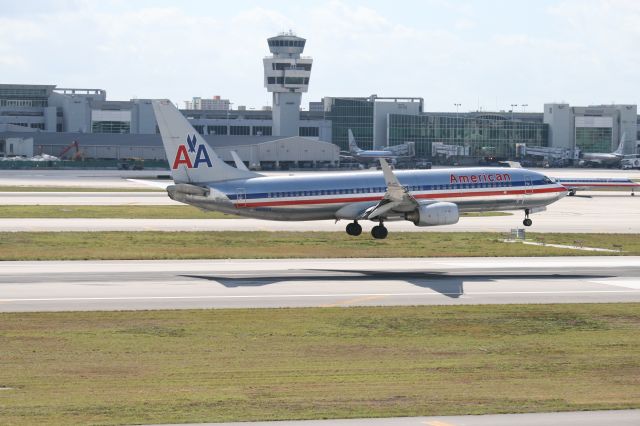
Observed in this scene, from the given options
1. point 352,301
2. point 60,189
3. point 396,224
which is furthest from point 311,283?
point 60,189

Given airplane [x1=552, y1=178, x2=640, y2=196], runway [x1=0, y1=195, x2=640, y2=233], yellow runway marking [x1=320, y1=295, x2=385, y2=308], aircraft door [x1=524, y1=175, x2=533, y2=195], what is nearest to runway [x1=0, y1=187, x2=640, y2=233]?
runway [x1=0, y1=195, x2=640, y2=233]

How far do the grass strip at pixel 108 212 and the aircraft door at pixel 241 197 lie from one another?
13660mm

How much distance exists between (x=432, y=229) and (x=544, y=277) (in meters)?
24.2

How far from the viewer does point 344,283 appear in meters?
46.8

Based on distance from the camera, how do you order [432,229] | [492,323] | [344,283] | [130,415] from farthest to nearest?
[432,229] < [344,283] < [492,323] < [130,415]

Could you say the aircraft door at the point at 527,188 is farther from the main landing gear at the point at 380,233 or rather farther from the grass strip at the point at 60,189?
the grass strip at the point at 60,189

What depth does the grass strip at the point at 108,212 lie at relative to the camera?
82500 mm

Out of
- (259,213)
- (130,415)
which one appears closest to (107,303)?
(130,415)

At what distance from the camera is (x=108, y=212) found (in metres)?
86.6

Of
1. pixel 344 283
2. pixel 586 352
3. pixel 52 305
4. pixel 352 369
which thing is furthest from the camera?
pixel 344 283

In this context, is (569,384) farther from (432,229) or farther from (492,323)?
(432,229)

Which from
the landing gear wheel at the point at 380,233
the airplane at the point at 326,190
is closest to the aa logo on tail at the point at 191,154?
the airplane at the point at 326,190

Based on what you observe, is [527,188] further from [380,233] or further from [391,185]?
[391,185]

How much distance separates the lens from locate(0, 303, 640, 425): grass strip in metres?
25.1
